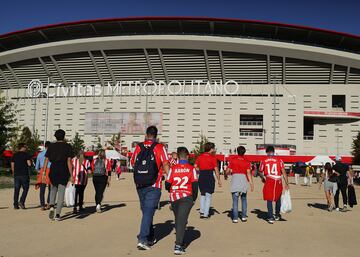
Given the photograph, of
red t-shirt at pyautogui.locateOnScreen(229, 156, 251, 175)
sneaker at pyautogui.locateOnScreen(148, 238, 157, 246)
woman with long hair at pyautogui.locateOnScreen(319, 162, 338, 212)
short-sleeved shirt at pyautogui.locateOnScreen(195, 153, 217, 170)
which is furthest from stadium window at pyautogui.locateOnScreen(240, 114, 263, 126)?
sneaker at pyautogui.locateOnScreen(148, 238, 157, 246)

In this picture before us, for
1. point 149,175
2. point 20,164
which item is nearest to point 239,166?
point 149,175

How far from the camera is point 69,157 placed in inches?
315

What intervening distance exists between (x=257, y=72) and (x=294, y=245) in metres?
55.9

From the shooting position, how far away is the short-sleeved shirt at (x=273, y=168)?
8.52 m

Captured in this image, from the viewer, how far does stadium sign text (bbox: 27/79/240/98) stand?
59656 mm

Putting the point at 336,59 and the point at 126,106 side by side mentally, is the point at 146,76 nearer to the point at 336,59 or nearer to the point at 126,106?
the point at 126,106

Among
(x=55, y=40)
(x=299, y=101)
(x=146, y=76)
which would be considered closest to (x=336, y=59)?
(x=299, y=101)

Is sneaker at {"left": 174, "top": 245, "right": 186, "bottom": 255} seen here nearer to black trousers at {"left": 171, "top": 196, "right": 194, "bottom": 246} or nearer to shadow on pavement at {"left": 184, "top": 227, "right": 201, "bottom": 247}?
black trousers at {"left": 171, "top": 196, "right": 194, "bottom": 246}

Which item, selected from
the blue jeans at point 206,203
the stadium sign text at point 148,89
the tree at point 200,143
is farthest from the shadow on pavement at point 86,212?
the stadium sign text at point 148,89

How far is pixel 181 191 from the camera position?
571 cm

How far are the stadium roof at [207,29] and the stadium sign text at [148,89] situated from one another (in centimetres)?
748

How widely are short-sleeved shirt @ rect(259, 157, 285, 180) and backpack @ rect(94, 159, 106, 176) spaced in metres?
3.78

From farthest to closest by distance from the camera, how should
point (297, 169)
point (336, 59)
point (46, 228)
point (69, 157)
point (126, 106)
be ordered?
point (126, 106), point (336, 59), point (297, 169), point (69, 157), point (46, 228)

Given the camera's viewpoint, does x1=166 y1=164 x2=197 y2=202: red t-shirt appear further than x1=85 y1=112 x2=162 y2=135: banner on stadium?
No
